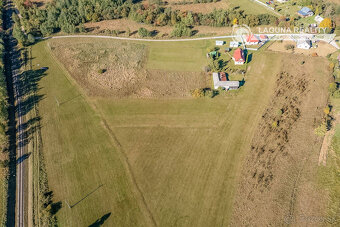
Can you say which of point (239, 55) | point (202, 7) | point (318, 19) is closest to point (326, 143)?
point (239, 55)

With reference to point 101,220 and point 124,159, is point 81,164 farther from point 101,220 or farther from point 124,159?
point 101,220

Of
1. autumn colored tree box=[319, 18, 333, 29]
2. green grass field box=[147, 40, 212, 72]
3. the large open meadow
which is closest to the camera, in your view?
the large open meadow

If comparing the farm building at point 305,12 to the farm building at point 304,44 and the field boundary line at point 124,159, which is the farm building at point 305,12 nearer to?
the farm building at point 304,44

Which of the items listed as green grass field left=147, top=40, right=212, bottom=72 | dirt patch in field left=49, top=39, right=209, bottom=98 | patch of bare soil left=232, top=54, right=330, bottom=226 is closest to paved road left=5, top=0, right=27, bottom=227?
dirt patch in field left=49, top=39, right=209, bottom=98

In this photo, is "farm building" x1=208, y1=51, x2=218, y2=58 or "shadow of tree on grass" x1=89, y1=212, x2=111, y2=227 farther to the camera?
"farm building" x1=208, y1=51, x2=218, y2=58

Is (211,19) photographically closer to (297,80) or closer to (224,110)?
(297,80)

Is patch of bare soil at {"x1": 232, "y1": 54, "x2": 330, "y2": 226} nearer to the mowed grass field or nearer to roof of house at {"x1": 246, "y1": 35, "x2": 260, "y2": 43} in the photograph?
the mowed grass field

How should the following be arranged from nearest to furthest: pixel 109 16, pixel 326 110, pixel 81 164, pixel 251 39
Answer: pixel 81 164 < pixel 326 110 < pixel 251 39 < pixel 109 16
